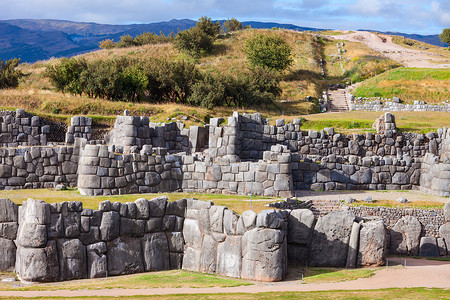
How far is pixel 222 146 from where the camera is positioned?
33219mm

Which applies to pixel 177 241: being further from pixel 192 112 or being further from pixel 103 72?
pixel 103 72

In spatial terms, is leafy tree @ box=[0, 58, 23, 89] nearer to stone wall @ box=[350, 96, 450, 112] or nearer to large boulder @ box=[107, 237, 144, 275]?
stone wall @ box=[350, 96, 450, 112]

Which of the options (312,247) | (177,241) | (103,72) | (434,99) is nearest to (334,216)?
(312,247)

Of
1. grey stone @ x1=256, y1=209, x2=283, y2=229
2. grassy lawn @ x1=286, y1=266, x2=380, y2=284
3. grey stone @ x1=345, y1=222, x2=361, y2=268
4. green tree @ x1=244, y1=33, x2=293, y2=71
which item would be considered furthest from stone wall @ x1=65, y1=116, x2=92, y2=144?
green tree @ x1=244, y1=33, x2=293, y2=71

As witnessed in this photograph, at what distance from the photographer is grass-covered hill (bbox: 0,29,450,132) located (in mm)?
41562

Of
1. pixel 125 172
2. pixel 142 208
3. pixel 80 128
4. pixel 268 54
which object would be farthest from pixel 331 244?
pixel 268 54

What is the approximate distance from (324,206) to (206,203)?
7.38 meters

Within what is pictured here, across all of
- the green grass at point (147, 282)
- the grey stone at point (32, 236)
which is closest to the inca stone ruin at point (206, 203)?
the grey stone at point (32, 236)

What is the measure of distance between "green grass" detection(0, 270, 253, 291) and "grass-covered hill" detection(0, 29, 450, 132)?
1960 cm

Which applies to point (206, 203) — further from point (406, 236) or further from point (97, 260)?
point (406, 236)

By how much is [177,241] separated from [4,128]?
55.0 feet

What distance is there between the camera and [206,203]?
882 inches

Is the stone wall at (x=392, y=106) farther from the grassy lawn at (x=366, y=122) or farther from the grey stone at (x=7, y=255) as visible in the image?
the grey stone at (x=7, y=255)

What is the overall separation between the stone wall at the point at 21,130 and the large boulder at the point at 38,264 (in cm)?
1606
